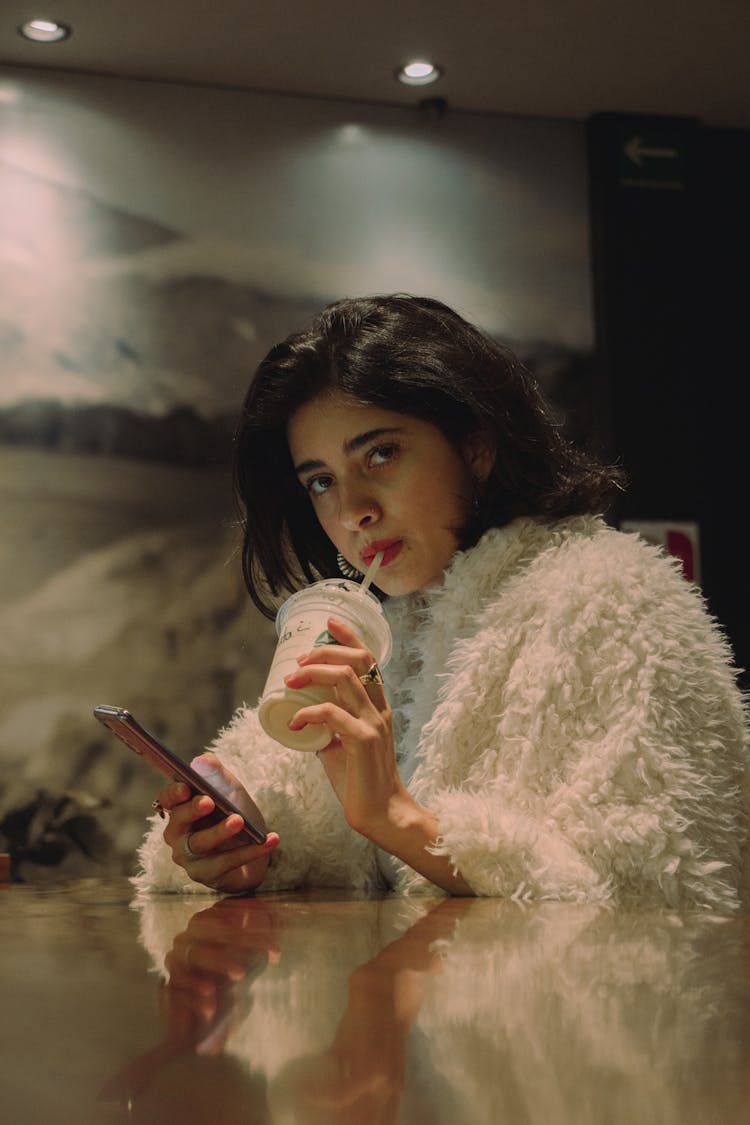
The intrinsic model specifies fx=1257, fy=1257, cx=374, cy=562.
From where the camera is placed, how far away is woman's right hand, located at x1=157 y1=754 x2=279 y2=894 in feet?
3.84

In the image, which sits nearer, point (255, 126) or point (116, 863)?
point (116, 863)

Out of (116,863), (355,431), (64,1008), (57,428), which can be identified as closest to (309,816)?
(355,431)

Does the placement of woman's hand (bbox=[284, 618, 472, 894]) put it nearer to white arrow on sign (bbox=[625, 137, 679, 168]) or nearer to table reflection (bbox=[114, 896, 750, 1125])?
table reflection (bbox=[114, 896, 750, 1125])

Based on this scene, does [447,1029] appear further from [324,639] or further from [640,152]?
[640,152]

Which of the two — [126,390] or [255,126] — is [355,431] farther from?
[255,126]

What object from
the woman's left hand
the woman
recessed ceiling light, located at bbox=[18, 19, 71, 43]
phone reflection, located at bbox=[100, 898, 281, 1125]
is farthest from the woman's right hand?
recessed ceiling light, located at bbox=[18, 19, 71, 43]

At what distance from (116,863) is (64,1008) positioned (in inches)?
98.1

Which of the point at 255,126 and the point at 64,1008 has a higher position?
the point at 255,126

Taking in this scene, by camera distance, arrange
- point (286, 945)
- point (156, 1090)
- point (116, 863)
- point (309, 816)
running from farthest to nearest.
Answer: point (116, 863) < point (309, 816) < point (286, 945) < point (156, 1090)

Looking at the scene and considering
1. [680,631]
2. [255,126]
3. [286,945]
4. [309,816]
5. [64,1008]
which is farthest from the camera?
[255,126]

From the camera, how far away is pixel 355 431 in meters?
1.41

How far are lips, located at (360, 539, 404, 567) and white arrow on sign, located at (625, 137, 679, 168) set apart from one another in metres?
2.15

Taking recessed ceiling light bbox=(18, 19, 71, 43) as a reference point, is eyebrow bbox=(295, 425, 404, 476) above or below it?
below

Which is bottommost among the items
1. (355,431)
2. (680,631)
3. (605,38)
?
(680,631)
